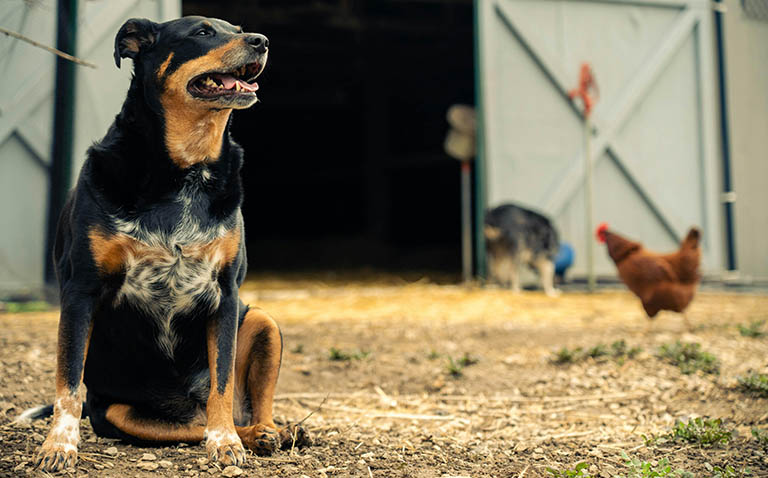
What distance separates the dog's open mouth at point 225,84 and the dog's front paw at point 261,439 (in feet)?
3.78

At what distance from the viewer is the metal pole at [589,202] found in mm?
8219

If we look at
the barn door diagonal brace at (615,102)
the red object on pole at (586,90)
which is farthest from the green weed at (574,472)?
the red object on pole at (586,90)

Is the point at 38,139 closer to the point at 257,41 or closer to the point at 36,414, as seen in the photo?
the point at 36,414

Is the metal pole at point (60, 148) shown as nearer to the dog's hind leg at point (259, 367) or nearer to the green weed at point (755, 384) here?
the dog's hind leg at point (259, 367)

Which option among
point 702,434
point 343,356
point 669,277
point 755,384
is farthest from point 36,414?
point 669,277

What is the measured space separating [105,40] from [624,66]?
6.27 metres

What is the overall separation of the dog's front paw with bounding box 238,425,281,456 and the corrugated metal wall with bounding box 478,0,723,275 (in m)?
6.29

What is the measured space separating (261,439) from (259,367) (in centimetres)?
28

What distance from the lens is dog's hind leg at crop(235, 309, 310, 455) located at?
245cm

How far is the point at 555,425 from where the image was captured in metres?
3.07

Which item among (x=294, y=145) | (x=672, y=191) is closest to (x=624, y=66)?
(x=672, y=191)

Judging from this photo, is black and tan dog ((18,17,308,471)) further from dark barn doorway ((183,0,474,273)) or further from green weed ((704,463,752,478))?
dark barn doorway ((183,0,474,273))

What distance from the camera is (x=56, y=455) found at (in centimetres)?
203

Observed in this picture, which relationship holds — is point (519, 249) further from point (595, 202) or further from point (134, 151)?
point (134, 151)
